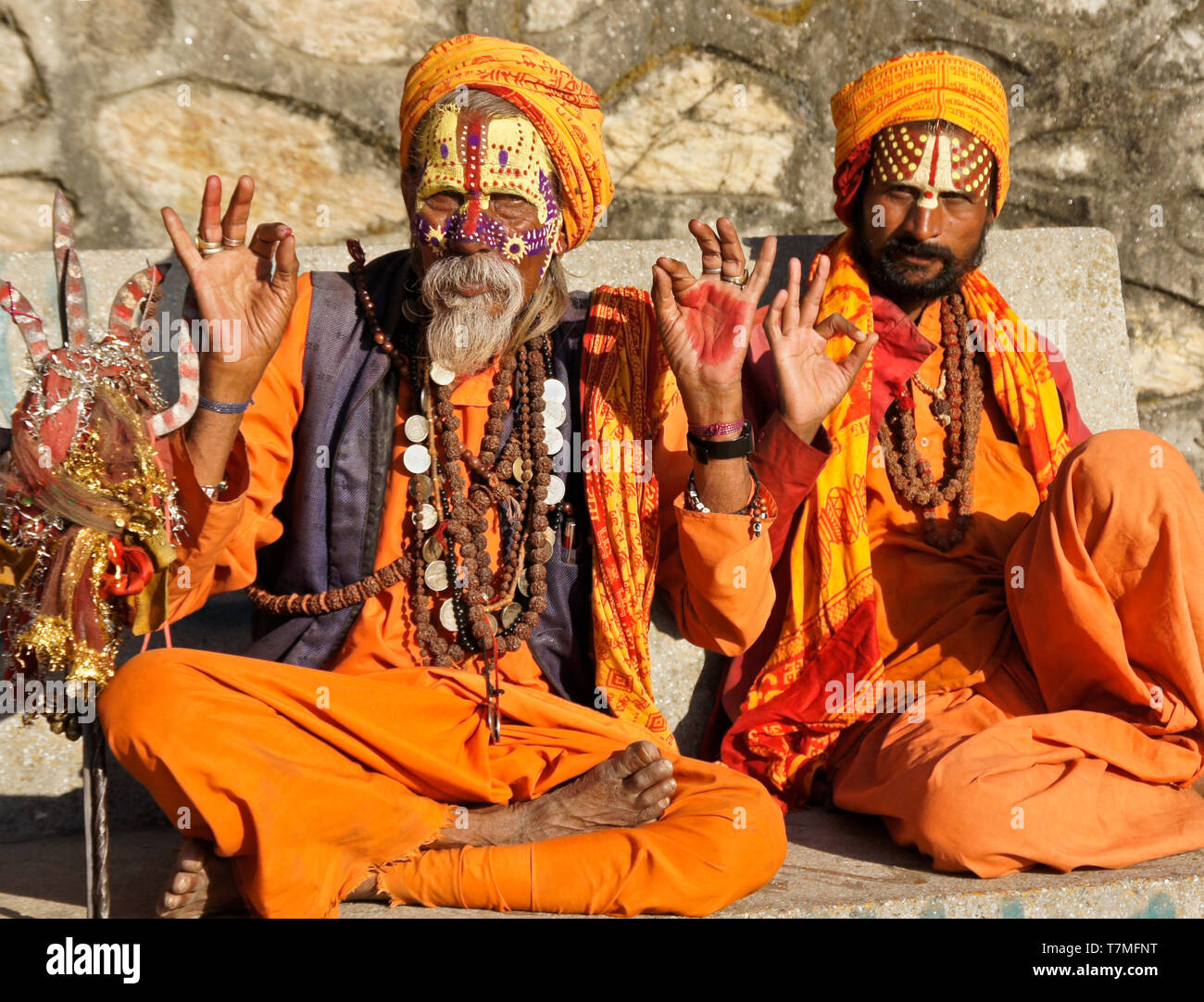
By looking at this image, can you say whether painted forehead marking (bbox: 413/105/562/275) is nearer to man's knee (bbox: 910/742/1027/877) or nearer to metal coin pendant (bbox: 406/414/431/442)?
metal coin pendant (bbox: 406/414/431/442)

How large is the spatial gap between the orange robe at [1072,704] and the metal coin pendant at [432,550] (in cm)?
115

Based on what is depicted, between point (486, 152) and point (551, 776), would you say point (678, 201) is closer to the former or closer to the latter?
point (486, 152)

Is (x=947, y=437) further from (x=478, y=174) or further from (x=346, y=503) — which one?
(x=346, y=503)

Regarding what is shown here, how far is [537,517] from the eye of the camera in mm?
3361

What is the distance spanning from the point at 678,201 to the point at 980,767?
7.42 ft

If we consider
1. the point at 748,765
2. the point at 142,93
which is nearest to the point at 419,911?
the point at 748,765

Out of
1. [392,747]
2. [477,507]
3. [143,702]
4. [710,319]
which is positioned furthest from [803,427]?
[143,702]

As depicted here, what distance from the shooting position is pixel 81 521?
8.89ft

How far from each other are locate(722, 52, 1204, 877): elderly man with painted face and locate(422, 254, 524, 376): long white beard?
647 mm

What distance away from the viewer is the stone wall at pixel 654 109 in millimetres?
4133

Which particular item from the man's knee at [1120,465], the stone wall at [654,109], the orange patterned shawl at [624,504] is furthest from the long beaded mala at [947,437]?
the stone wall at [654,109]

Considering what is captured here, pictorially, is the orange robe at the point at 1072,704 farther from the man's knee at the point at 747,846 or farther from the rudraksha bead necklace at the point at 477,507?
the rudraksha bead necklace at the point at 477,507

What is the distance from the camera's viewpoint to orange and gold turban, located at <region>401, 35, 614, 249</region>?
340 centimetres

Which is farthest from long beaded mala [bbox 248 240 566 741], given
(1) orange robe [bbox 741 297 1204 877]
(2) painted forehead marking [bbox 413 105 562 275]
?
(1) orange robe [bbox 741 297 1204 877]
